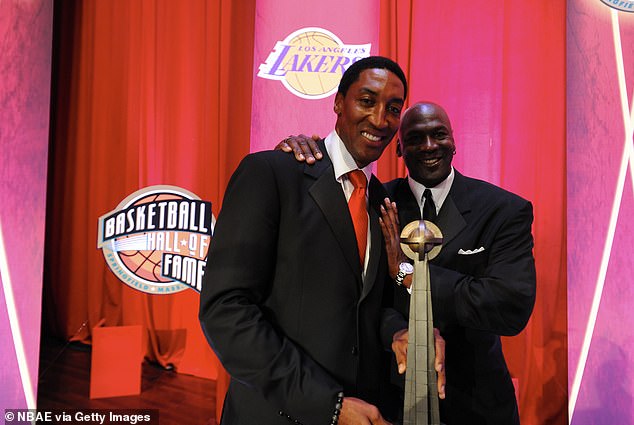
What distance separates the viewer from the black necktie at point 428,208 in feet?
5.74

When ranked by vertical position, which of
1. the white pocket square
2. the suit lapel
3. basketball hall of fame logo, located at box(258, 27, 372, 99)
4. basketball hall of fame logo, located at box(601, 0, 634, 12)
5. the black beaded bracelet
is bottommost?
the black beaded bracelet

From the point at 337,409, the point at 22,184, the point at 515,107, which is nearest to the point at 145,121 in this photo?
the point at 22,184

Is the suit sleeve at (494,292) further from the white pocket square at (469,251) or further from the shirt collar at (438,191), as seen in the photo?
the shirt collar at (438,191)

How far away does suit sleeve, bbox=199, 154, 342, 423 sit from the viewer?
40.9 inches

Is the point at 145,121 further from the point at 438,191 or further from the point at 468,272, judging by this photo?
the point at 468,272

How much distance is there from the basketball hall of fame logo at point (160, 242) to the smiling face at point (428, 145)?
175cm

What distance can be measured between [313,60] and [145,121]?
1431 millimetres

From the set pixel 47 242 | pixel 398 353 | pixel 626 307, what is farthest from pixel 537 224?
pixel 47 242

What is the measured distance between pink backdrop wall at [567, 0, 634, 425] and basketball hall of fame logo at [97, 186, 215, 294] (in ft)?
7.63

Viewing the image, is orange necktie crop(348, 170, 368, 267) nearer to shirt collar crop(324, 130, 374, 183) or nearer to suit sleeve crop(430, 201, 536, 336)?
shirt collar crop(324, 130, 374, 183)

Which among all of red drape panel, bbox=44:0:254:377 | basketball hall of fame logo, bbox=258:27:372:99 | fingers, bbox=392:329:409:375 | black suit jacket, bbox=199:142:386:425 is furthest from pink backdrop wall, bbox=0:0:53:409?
fingers, bbox=392:329:409:375

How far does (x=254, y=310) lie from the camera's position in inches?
42.3

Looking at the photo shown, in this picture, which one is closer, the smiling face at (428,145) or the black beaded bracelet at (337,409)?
the black beaded bracelet at (337,409)

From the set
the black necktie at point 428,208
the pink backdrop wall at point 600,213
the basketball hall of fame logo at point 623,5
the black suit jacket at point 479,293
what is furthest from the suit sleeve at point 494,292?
the basketball hall of fame logo at point 623,5
